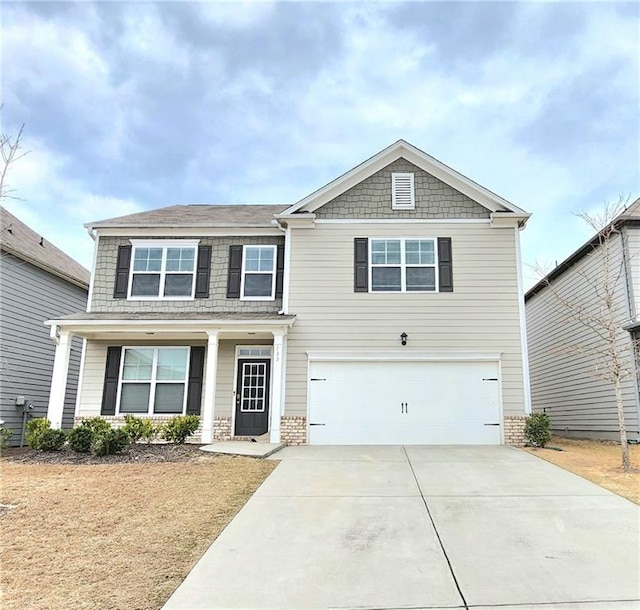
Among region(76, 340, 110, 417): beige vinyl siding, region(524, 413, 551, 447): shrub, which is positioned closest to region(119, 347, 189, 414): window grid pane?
region(76, 340, 110, 417): beige vinyl siding

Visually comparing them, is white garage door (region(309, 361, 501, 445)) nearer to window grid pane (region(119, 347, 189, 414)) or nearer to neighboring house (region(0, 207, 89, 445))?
window grid pane (region(119, 347, 189, 414))

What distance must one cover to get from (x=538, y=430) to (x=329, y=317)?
538cm

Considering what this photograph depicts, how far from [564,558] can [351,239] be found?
9192 millimetres

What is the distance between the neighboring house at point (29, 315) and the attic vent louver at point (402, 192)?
383 inches

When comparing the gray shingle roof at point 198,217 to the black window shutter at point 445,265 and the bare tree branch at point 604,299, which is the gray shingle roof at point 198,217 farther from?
the bare tree branch at point 604,299

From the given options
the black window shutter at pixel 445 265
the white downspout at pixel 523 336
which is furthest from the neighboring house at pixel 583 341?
the black window shutter at pixel 445 265

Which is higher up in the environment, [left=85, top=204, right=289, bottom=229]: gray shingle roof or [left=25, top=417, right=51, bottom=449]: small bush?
[left=85, top=204, right=289, bottom=229]: gray shingle roof

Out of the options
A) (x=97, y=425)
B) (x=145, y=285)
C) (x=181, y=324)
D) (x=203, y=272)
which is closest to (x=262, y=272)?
(x=203, y=272)

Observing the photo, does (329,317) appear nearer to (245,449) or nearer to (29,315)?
(245,449)

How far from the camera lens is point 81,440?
31.5ft

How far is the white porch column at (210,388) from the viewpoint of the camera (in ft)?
36.9

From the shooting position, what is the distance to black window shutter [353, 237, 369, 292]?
40.2 feet

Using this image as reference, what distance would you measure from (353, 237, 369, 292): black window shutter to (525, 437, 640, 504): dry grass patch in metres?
5.29

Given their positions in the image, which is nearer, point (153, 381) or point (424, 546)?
point (424, 546)
